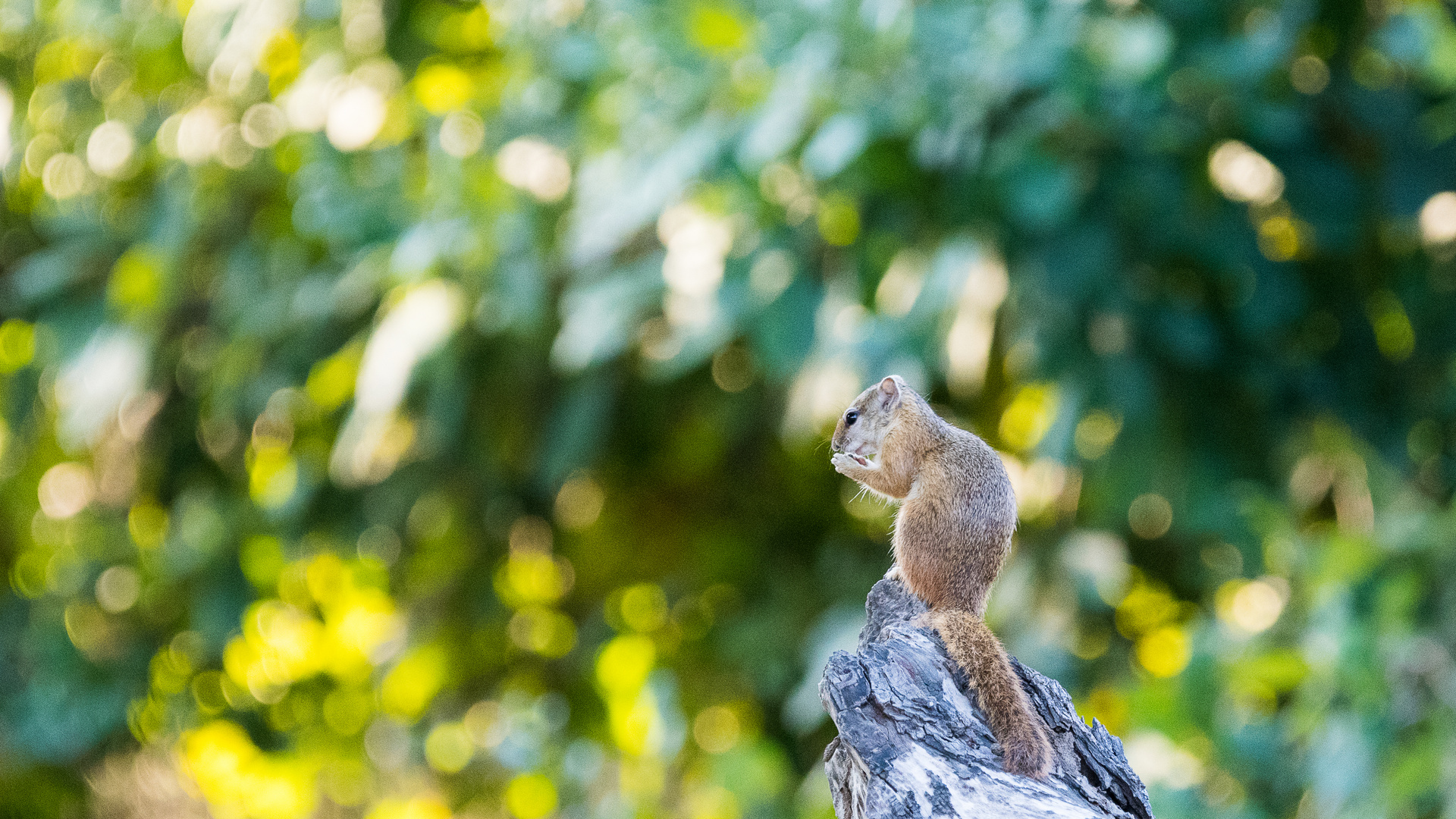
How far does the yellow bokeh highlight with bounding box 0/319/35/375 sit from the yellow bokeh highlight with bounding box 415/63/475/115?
5.98 ft

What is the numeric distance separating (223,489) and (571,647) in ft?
4.66

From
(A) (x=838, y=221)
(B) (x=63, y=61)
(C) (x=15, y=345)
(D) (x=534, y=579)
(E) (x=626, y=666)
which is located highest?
(B) (x=63, y=61)

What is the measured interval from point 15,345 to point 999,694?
186 inches

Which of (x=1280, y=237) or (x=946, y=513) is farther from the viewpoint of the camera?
(x=1280, y=237)

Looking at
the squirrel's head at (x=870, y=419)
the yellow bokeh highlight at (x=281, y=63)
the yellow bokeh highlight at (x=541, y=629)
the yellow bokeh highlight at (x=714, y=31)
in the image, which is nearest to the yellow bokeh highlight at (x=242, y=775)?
the yellow bokeh highlight at (x=541, y=629)

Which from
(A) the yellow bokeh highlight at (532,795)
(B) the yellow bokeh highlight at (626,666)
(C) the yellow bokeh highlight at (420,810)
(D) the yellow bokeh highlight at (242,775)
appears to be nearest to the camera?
(B) the yellow bokeh highlight at (626,666)

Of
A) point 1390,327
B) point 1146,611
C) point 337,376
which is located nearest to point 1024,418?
point 1146,611

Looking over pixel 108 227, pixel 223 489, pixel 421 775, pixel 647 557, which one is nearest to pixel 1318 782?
pixel 647 557

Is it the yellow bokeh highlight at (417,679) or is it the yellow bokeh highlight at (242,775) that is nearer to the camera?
the yellow bokeh highlight at (417,679)

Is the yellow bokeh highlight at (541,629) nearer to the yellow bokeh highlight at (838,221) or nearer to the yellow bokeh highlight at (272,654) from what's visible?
the yellow bokeh highlight at (272,654)

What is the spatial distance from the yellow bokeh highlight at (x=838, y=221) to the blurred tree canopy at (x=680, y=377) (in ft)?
0.05

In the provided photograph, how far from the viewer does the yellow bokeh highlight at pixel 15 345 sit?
4.58 m

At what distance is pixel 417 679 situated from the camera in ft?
14.3

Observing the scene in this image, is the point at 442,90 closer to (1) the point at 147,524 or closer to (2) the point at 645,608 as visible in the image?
(2) the point at 645,608
